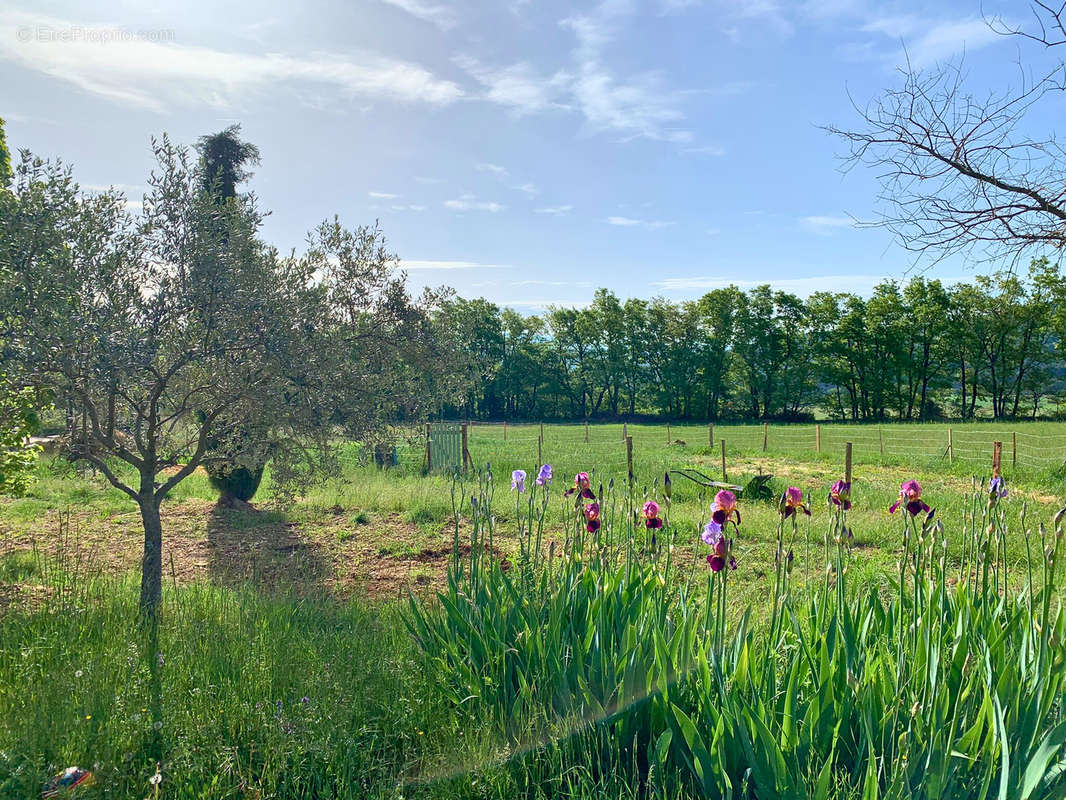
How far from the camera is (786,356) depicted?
59062mm

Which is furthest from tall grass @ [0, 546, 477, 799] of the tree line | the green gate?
Answer: the tree line

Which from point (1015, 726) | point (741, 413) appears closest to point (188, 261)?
point (1015, 726)

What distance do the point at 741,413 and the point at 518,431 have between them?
26.6 m

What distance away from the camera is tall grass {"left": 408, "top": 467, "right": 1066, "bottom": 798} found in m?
2.22

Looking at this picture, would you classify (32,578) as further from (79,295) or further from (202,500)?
(202,500)

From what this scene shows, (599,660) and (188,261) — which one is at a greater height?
(188,261)

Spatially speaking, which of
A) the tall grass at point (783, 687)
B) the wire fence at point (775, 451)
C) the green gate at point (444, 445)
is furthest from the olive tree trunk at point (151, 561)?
the green gate at point (444, 445)

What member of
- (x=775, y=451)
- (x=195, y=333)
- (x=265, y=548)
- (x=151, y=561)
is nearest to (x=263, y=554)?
(x=265, y=548)

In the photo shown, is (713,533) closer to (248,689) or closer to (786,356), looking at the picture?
(248,689)

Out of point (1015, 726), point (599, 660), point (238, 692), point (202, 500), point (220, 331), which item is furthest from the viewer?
point (202, 500)

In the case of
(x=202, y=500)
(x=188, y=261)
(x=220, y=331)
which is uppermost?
(x=188, y=261)

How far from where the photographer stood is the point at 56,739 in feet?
10.4

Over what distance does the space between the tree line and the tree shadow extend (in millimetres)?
32284

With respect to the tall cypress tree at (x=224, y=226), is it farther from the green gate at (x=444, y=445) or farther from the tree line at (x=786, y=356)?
the tree line at (x=786, y=356)
